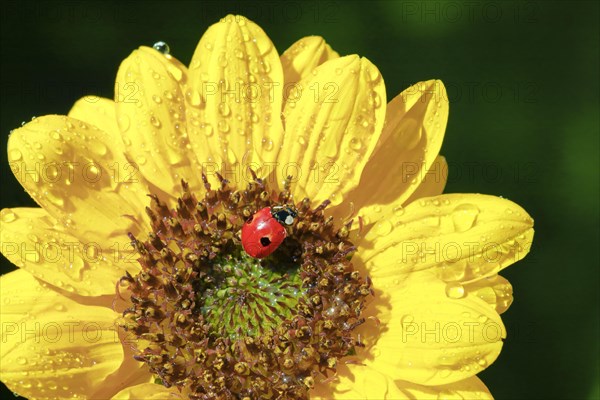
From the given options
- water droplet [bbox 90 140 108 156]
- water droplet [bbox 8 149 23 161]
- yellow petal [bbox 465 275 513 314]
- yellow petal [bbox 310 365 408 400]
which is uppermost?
yellow petal [bbox 465 275 513 314]

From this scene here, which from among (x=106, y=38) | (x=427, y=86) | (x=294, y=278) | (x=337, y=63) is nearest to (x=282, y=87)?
(x=337, y=63)

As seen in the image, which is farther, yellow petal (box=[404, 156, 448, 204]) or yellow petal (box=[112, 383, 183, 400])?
yellow petal (box=[404, 156, 448, 204])

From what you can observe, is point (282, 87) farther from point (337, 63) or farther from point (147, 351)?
point (147, 351)

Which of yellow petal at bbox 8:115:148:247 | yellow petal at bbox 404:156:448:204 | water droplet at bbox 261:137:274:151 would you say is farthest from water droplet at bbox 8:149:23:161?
yellow petal at bbox 404:156:448:204

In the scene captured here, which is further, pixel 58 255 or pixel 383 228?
pixel 383 228

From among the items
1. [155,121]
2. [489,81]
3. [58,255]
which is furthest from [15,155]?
[489,81]

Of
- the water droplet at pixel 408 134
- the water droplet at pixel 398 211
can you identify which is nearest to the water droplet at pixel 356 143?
the water droplet at pixel 408 134

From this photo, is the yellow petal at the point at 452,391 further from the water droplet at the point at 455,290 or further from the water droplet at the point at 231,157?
the water droplet at the point at 231,157

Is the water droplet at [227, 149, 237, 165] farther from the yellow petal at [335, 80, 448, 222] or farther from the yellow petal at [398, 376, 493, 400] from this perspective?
the yellow petal at [398, 376, 493, 400]

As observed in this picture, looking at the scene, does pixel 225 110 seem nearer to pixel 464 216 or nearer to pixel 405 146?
pixel 405 146
